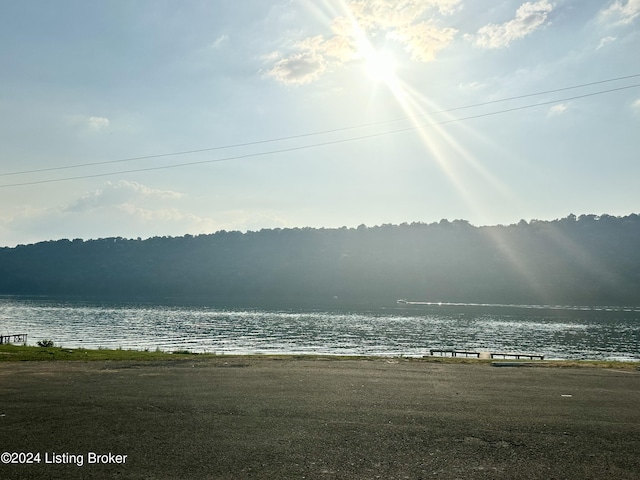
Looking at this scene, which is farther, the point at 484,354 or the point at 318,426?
the point at 484,354

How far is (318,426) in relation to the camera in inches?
501

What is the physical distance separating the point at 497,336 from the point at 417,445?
9690 centimetres

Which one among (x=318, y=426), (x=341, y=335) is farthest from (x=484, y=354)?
(x=318, y=426)

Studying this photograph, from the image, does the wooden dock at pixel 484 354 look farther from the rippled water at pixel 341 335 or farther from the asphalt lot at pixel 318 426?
the asphalt lot at pixel 318 426

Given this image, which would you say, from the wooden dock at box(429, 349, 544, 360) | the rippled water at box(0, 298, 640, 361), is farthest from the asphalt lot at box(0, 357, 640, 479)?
the rippled water at box(0, 298, 640, 361)

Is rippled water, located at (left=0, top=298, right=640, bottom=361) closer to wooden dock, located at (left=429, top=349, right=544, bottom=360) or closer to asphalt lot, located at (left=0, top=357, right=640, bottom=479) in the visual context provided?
wooden dock, located at (left=429, top=349, right=544, bottom=360)

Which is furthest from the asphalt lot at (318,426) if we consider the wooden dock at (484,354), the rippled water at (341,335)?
the rippled water at (341,335)

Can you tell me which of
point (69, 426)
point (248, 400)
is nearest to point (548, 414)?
point (248, 400)

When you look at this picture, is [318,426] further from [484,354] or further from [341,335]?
[341,335]

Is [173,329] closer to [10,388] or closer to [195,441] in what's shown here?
[10,388]

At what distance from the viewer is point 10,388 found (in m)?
17.7

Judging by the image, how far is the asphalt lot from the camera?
9.90 m

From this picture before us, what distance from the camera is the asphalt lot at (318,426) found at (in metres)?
9.90

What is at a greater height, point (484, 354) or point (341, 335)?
point (484, 354)
